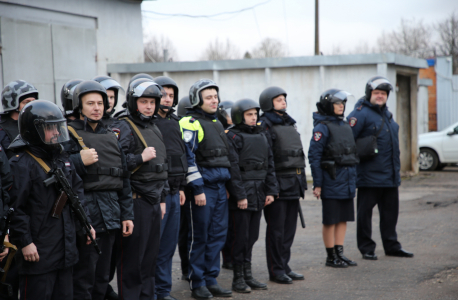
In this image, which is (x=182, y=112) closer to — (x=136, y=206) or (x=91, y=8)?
(x=136, y=206)

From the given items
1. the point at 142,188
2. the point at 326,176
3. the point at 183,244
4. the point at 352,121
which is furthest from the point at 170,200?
the point at 352,121

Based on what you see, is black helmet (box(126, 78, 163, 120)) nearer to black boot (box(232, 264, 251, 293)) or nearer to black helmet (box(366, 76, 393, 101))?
black boot (box(232, 264, 251, 293))

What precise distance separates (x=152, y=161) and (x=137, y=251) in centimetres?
85

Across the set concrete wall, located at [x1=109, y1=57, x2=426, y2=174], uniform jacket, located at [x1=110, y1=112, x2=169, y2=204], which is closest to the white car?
concrete wall, located at [x1=109, y1=57, x2=426, y2=174]

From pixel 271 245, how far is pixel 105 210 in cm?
251

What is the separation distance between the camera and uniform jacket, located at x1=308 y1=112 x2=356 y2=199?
6.95 metres

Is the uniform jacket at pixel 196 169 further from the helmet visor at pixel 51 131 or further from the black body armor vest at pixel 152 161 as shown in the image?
the helmet visor at pixel 51 131

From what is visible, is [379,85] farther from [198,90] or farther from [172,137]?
[172,137]

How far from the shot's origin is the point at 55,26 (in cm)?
1405

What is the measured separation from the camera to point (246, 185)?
241 inches

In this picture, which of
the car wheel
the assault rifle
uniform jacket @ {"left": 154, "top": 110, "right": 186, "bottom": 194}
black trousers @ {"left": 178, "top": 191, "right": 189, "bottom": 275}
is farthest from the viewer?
the car wheel

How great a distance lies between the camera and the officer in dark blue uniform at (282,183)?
6.37 meters

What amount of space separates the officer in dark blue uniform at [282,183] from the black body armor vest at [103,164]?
236 centimetres

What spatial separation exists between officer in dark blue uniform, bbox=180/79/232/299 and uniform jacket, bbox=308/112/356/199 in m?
1.55
